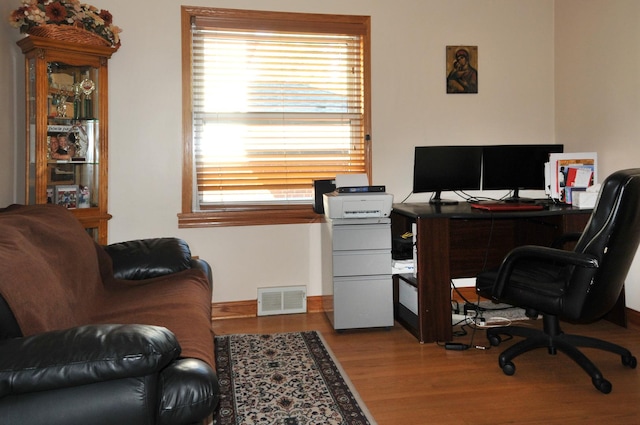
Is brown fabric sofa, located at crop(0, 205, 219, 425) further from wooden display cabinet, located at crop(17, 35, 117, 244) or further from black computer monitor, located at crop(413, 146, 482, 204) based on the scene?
black computer monitor, located at crop(413, 146, 482, 204)

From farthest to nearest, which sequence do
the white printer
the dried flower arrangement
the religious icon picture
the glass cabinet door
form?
the religious icon picture, the white printer, the glass cabinet door, the dried flower arrangement

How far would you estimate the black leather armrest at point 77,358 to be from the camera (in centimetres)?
122

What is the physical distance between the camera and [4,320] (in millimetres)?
1409

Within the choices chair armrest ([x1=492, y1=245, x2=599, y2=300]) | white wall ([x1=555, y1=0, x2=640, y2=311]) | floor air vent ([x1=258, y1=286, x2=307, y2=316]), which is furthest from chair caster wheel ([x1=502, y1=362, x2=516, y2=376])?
floor air vent ([x1=258, y1=286, x2=307, y2=316])

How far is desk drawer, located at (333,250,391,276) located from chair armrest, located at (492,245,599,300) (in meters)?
0.77

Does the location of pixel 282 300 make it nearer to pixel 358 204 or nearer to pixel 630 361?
pixel 358 204

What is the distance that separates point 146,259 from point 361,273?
4.23 ft

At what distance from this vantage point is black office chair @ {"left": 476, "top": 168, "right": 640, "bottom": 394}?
2.35m

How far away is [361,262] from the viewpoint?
332 centimetres

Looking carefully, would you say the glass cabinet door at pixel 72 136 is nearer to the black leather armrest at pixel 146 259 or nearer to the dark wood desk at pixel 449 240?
the black leather armrest at pixel 146 259

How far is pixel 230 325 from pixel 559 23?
3.31 m

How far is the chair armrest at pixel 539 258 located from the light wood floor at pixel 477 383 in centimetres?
42

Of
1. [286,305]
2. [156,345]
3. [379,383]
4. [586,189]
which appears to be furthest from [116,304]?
[586,189]

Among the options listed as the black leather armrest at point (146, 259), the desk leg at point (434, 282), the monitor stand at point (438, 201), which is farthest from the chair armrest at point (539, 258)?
the black leather armrest at point (146, 259)
